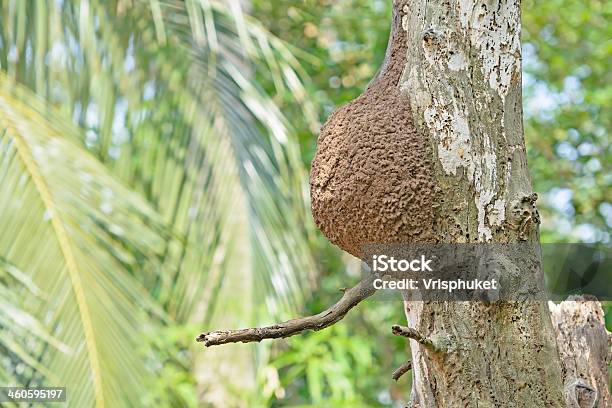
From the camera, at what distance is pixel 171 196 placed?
10.6ft

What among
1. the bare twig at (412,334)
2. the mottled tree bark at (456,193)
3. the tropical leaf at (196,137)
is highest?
the tropical leaf at (196,137)

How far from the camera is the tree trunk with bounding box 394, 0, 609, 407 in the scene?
1261 mm

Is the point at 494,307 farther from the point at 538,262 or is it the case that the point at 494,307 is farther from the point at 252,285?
the point at 252,285

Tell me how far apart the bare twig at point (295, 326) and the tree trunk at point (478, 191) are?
0.30 feet

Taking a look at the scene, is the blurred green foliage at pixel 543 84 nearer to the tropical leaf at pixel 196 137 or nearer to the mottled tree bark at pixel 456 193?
the tropical leaf at pixel 196 137

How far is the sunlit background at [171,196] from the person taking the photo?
7.84 feet

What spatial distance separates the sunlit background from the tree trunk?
4.39ft

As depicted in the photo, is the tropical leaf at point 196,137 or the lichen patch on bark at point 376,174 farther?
the tropical leaf at point 196,137

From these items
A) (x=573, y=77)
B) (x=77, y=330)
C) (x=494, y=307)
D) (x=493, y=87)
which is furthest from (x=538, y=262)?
(x=573, y=77)

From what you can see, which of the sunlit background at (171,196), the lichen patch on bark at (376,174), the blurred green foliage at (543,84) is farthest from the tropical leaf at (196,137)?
the lichen patch on bark at (376,174)

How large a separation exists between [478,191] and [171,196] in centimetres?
212

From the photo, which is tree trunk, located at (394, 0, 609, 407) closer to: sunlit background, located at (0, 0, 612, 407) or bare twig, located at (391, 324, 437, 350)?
bare twig, located at (391, 324, 437, 350)

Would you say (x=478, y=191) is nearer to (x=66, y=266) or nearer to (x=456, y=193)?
(x=456, y=193)

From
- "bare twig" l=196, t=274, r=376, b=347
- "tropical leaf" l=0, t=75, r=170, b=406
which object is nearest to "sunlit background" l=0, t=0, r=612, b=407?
"tropical leaf" l=0, t=75, r=170, b=406
